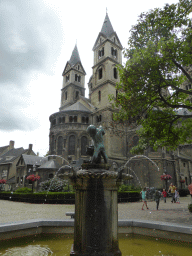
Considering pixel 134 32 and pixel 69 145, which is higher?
pixel 134 32

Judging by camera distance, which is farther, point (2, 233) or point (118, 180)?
point (2, 233)

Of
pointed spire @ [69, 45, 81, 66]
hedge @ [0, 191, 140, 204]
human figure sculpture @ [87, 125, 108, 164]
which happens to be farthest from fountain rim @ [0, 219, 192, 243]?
pointed spire @ [69, 45, 81, 66]

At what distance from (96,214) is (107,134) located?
33303 millimetres

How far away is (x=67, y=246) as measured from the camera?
571 cm

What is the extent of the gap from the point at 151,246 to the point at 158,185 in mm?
30375

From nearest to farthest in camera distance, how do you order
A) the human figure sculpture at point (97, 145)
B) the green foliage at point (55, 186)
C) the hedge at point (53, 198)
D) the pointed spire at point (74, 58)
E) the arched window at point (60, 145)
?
the human figure sculpture at point (97, 145) → the hedge at point (53, 198) → the green foliage at point (55, 186) → the arched window at point (60, 145) → the pointed spire at point (74, 58)

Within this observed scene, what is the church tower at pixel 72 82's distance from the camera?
2095 inches

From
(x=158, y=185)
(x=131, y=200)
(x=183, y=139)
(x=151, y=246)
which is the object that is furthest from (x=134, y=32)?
(x=158, y=185)

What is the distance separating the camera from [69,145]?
130ft

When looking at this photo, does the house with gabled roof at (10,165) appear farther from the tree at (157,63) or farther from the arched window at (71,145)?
the tree at (157,63)

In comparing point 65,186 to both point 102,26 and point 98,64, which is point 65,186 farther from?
point 102,26

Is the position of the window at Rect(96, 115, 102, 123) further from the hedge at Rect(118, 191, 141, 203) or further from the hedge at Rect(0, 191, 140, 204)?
the hedge at Rect(0, 191, 140, 204)

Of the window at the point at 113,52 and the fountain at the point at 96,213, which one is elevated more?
the window at the point at 113,52

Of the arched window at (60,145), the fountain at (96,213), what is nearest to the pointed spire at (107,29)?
the arched window at (60,145)
